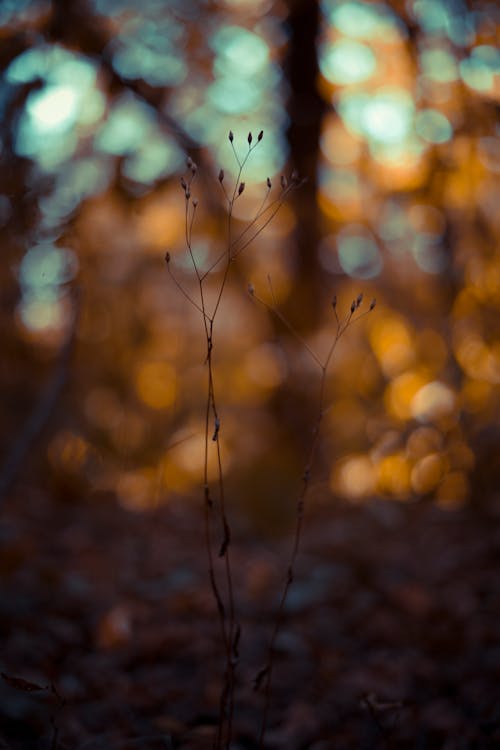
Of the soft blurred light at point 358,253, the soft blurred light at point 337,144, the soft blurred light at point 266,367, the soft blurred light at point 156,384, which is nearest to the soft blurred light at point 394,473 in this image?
the soft blurred light at point 266,367

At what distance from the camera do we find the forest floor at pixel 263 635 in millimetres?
1687

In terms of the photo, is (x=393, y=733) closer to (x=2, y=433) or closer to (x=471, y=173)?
(x=471, y=173)

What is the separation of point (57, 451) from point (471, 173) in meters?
3.00

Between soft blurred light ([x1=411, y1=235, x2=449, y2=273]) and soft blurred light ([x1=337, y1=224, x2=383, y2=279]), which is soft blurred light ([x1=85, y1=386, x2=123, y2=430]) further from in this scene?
soft blurred light ([x1=411, y1=235, x2=449, y2=273])

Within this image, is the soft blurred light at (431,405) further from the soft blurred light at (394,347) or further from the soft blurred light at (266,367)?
the soft blurred light at (266,367)

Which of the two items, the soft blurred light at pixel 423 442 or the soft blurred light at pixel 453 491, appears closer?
the soft blurred light at pixel 423 442

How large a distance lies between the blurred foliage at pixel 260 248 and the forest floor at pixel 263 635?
42cm

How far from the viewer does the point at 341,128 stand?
3975 millimetres

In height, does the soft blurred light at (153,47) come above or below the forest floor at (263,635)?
above

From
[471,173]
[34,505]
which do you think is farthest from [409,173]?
[34,505]

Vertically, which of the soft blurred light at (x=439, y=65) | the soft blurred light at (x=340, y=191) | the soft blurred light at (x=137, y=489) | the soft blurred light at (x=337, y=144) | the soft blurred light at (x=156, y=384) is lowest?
the soft blurred light at (x=137, y=489)

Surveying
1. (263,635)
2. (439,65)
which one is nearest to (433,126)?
(439,65)

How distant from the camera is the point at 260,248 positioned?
169 inches

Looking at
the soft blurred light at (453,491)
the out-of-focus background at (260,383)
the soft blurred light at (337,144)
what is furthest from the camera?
the soft blurred light at (337,144)
